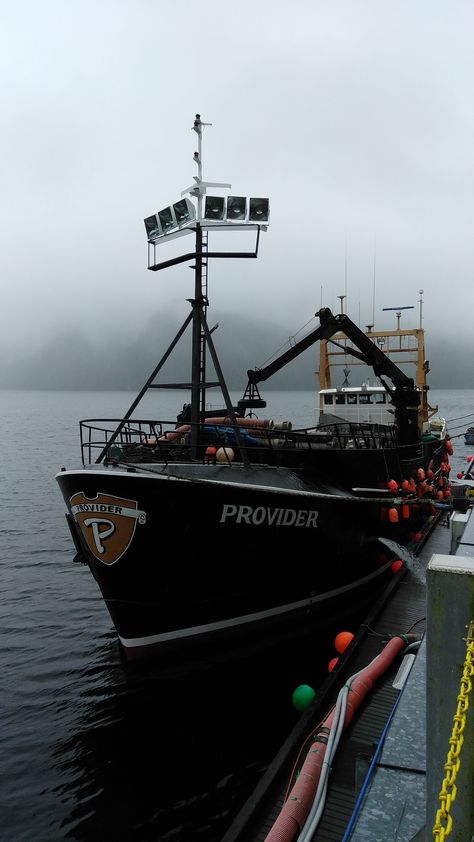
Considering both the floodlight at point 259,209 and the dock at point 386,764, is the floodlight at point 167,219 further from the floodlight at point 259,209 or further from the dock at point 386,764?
the dock at point 386,764

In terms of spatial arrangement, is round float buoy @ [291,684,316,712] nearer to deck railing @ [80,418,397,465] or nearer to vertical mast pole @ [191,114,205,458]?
deck railing @ [80,418,397,465]

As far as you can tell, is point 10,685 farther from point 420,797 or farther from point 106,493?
point 420,797

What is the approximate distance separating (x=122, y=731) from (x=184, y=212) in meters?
10.7

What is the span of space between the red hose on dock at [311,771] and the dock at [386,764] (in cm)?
5

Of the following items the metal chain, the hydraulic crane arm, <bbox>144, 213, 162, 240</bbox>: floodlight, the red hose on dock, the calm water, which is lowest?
the calm water

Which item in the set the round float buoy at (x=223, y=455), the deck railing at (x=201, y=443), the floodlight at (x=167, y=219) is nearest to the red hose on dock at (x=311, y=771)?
the round float buoy at (x=223, y=455)

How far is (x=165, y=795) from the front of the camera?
7.83 metres

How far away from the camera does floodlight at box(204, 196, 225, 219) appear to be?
12.4m

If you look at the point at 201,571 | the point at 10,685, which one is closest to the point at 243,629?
the point at 201,571

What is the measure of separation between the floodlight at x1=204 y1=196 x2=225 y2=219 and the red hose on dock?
31.9 feet

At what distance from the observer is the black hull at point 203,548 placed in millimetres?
9633

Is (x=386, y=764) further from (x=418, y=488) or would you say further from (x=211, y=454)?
(x=418, y=488)

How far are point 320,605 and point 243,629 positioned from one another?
2.46m

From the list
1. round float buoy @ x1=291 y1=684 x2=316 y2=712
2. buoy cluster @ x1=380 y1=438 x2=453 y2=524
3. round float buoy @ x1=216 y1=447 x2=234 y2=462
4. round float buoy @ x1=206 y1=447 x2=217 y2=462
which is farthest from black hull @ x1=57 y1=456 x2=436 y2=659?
buoy cluster @ x1=380 y1=438 x2=453 y2=524
